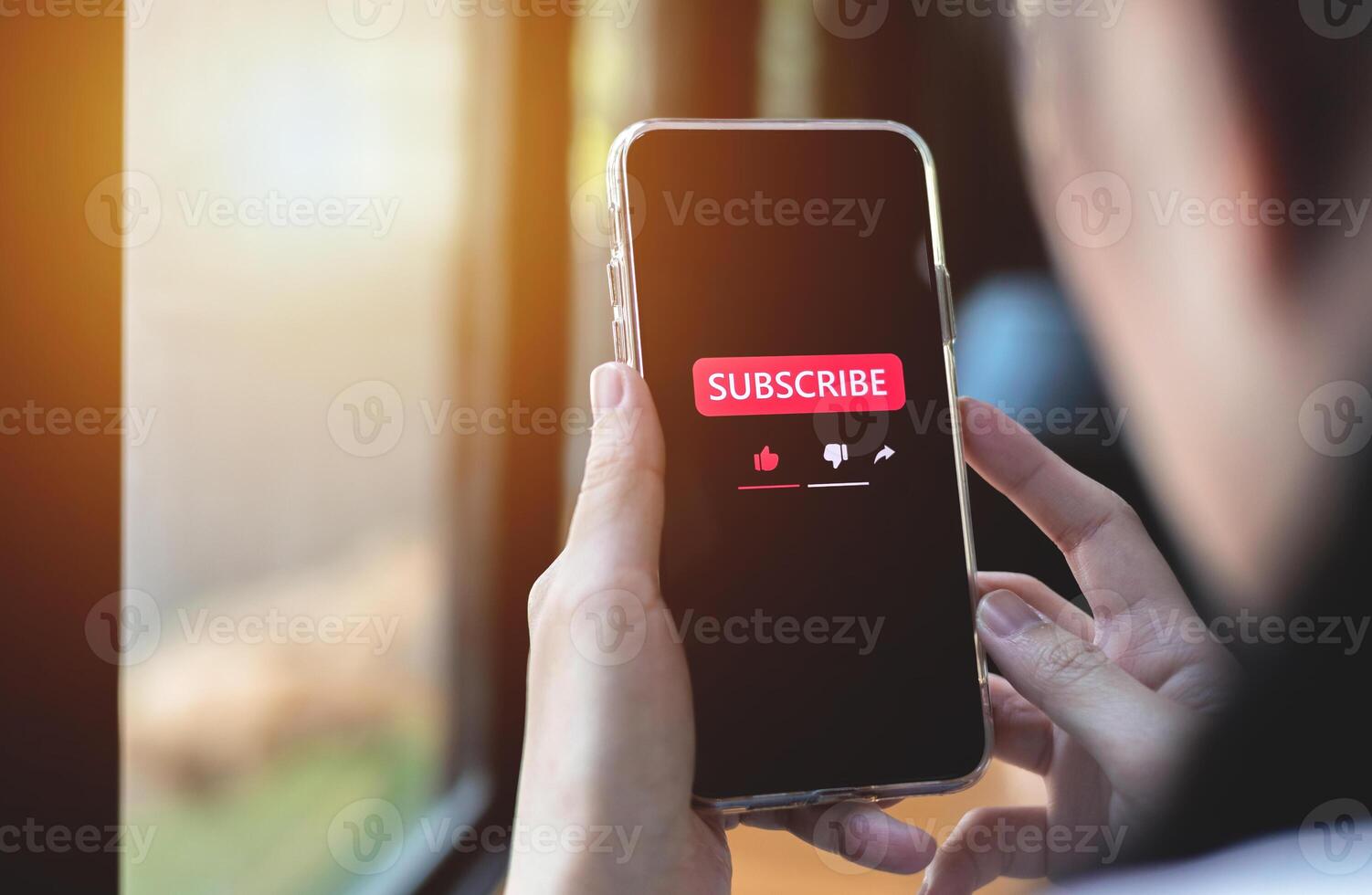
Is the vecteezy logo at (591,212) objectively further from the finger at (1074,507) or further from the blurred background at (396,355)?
the finger at (1074,507)

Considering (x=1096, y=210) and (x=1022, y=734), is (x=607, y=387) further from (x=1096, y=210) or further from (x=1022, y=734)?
(x=1096, y=210)

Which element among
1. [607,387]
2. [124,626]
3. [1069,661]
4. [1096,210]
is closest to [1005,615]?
[1069,661]

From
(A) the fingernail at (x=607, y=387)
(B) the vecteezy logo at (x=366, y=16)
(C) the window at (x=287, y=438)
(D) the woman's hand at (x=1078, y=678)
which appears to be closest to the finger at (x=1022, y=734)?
(D) the woman's hand at (x=1078, y=678)

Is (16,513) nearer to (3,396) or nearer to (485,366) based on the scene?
(3,396)

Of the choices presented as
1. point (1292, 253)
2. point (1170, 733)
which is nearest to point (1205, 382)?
point (1292, 253)

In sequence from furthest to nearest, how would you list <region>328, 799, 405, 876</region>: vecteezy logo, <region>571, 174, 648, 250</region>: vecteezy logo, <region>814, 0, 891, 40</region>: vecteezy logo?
<region>814, 0, 891, 40</region>: vecteezy logo, <region>571, 174, 648, 250</region>: vecteezy logo, <region>328, 799, 405, 876</region>: vecteezy logo

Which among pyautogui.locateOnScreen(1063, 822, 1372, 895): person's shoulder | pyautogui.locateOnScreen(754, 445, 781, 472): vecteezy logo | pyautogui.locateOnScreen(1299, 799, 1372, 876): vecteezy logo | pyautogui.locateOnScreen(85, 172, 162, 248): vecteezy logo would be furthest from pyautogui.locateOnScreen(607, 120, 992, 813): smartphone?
pyautogui.locateOnScreen(1299, 799, 1372, 876): vecteezy logo

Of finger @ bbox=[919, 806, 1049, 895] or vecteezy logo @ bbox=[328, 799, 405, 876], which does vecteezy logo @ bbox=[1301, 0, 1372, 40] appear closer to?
finger @ bbox=[919, 806, 1049, 895]

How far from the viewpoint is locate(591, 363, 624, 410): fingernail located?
19.9 inches

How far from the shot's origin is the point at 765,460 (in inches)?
21.0

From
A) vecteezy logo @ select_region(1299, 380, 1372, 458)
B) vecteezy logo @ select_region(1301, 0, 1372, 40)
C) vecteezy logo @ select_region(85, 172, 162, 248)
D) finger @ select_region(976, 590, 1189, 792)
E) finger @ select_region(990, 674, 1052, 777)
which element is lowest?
finger @ select_region(990, 674, 1052, 777)

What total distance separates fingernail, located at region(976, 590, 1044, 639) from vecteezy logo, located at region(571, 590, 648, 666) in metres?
0.22

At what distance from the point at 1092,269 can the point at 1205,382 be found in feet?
0.54

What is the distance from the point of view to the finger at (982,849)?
582 mm
